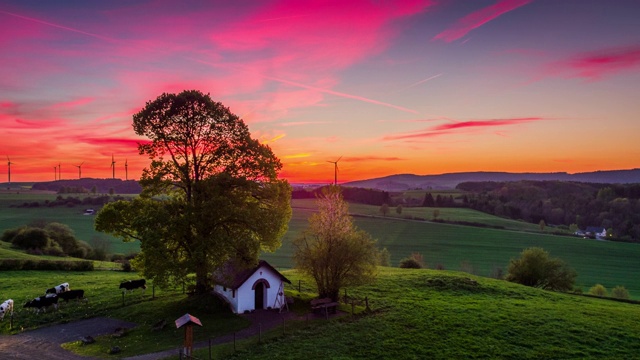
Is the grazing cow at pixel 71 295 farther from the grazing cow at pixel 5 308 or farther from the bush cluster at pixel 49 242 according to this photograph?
the bush cluster at pixel 49 242

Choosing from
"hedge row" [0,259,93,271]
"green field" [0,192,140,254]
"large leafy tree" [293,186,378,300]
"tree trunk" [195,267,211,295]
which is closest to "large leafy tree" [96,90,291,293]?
"tree trunk" [195,267,211,295]

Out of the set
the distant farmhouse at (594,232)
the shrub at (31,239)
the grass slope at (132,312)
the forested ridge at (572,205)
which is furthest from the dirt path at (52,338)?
the distant farmhouse at (594,232)

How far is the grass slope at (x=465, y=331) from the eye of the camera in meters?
26.6

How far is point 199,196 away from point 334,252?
1268cm

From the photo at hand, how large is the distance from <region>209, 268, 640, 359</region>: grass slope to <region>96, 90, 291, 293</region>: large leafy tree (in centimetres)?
909

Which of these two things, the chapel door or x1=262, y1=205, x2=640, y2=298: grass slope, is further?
x1=262, y1=205, x2=640, y2=298: grass slope

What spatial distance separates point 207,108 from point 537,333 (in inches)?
1239

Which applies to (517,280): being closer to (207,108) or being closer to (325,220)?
(325,220)

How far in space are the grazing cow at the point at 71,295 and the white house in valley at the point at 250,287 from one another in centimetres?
1441

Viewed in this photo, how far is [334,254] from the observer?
121 ft

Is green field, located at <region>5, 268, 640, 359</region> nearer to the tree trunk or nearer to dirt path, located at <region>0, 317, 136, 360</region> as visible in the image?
the tree trunk

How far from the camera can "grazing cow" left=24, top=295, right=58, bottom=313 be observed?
120 ft

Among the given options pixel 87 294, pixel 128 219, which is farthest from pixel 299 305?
pixel 87 294

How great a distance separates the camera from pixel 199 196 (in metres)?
34.6
